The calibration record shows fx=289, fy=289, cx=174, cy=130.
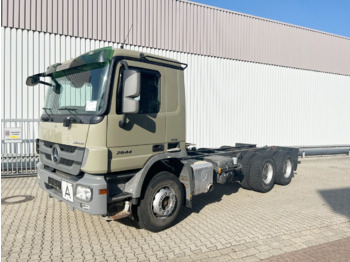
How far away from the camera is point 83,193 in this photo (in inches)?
158

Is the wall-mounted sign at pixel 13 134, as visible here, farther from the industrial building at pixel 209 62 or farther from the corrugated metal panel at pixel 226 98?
the corrugated metal panel at pixel 226 98

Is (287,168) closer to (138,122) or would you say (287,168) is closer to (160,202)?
(160,202)

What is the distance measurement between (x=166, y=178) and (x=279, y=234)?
2099mm

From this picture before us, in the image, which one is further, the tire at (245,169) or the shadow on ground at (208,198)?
the tire at (245,169)

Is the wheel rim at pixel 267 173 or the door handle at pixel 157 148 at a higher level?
the door handle at pixel 157 148

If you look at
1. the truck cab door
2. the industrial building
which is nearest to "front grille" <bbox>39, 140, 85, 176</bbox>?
the truck cab door

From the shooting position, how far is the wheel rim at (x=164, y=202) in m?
4.74

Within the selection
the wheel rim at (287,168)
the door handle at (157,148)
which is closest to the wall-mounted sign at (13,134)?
the door handle at (157,148)

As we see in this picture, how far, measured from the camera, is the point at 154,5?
11.1 metres

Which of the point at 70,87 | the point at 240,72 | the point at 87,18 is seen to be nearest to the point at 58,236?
the point at 70,87

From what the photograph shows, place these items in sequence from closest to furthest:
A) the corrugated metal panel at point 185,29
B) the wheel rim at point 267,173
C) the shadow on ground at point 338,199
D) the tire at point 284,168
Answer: the shadow on ground at point 338,199, the wheel rim at point 267,173, the tire at point 284,168, the corrugated metal panel at point 185,29

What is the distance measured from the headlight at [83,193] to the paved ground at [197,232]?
30.1 inches

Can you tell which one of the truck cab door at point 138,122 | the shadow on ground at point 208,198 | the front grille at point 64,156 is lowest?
the shadow on ground at point 208,198

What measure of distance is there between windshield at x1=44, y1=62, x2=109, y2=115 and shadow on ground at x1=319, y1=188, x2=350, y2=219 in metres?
5.37
